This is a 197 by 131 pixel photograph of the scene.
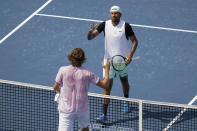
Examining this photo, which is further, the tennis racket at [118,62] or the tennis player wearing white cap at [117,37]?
the tennis player wearing white cap at [117,37]

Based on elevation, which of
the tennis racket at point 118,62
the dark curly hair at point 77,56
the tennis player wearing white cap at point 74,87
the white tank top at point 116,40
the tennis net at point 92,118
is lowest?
the tennis net at point 92,118

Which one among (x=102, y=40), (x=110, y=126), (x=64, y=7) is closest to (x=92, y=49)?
(x=102, y=40)

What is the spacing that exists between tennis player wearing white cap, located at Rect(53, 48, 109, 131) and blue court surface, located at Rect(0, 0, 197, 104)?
11.8 ft

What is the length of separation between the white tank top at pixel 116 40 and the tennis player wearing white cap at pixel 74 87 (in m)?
2.29

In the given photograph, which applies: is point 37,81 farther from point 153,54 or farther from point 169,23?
point 169,23

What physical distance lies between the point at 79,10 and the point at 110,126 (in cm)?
584

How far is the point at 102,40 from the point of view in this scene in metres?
13.6

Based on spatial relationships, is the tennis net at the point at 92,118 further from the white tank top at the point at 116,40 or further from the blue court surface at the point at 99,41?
the blue court surface at the point at 99,41

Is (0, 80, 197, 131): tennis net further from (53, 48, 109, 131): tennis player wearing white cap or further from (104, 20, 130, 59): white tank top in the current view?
(53, 48, 109, 131): tennis player wearing white cap

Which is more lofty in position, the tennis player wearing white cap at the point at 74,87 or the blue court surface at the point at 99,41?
the blue court surface at the point at 99,41

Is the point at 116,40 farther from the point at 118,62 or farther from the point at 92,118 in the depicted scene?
the point at 92,118

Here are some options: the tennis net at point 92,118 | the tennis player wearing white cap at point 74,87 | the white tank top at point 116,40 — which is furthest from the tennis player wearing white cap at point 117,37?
the tennis player wearing white cap at point 74,87

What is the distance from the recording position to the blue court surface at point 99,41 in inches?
471

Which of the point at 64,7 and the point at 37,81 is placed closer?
the point at 37,81
